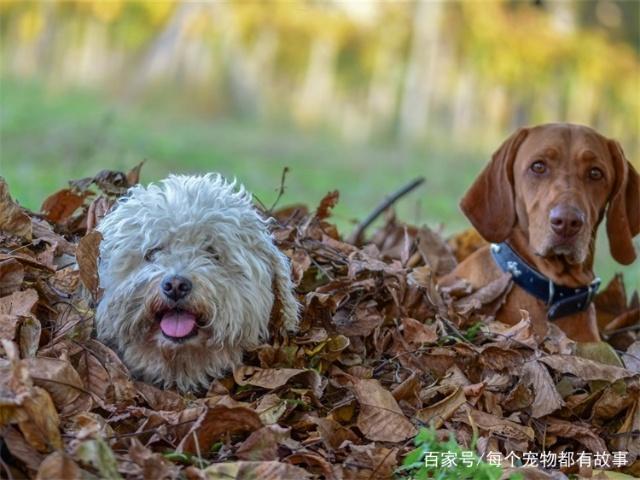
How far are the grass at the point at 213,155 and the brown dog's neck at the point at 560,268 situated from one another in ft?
8.14

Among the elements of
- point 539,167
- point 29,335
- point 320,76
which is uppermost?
point 320,76

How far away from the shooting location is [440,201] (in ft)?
48.8

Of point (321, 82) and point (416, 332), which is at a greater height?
point (321, 82)

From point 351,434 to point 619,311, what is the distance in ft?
9.39

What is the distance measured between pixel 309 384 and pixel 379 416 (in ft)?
1.08

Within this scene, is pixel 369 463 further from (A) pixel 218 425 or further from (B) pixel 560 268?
(B) pixel 560 268

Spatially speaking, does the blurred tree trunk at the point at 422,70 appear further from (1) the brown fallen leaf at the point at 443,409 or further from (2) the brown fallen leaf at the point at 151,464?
(2) the brown fallen leaf at the point at 151,464

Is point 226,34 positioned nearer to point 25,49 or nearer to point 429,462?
point 25,49

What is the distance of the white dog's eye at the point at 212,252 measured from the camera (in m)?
3.78

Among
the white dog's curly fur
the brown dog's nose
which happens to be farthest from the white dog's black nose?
the brown dog's nose

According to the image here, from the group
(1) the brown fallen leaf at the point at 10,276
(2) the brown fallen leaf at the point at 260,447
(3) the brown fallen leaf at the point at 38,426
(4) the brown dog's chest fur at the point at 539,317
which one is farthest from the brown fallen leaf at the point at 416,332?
(3) the brown fallen leaf at the point at 38,426

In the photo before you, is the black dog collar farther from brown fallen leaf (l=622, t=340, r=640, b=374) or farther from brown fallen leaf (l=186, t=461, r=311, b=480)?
brown fallen leaf (l=186, t=461, r=311, b=480)

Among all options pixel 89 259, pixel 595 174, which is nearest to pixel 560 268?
pixel 595 174

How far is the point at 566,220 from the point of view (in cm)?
498
